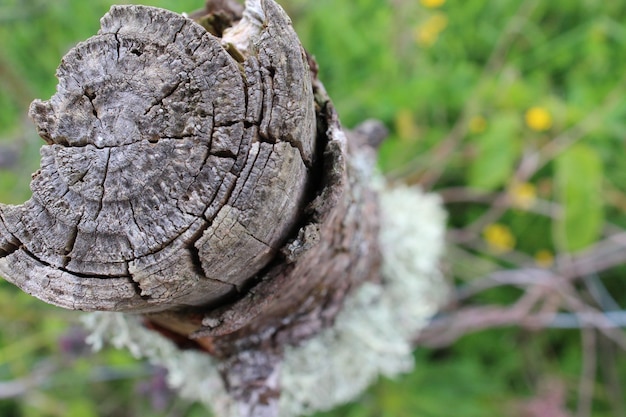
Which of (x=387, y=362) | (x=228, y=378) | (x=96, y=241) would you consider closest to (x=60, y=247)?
(x=96, y=241)

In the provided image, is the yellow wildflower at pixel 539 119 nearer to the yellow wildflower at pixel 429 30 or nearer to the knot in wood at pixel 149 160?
the yellow wildflower at pixel 429 30

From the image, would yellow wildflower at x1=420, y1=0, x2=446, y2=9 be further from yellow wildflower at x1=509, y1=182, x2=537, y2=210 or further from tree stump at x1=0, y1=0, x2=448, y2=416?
tree stump at x1=0, y1=0, x2=448, y2=416

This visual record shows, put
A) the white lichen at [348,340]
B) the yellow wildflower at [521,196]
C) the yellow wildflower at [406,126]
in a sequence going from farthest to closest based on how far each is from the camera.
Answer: the yellow wildflower at [406,126]
the yellow wildflower at [521,196]
the white lichen at [348,340]

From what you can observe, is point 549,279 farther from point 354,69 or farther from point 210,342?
point 210,342

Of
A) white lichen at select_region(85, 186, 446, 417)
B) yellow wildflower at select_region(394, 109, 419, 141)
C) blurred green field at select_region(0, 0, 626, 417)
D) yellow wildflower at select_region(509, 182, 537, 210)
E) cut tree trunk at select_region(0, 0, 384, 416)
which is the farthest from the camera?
yellow wildflower at select_region(394, 109, 419, 141)

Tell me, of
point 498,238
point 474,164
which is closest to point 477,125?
point 474,164

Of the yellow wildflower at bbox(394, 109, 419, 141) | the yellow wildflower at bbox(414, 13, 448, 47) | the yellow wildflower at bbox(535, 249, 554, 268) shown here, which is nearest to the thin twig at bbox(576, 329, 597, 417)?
the yellow wildflower at bbox(535, 249, 554, 268)

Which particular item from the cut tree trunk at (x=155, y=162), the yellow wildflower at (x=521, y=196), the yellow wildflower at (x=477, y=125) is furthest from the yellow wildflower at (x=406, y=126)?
the cut tree trunk at (x=155, y=162)
